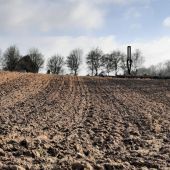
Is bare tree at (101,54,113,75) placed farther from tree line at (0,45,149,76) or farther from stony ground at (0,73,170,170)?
stony ground at (0,73,170,170)

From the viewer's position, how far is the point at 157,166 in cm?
799

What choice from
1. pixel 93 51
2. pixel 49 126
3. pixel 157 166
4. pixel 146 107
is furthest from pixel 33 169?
pixel 93 51

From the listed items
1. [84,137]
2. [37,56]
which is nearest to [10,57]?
[37,56]

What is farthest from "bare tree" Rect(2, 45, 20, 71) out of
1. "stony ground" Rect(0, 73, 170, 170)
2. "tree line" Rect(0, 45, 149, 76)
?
"stony ground" Rect(0, 73, 170, 170)

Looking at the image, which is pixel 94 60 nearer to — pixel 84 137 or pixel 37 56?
pixel 37 56

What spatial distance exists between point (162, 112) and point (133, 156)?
26.4 ft

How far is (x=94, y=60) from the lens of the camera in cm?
10194

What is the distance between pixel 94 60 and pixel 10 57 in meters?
18.6

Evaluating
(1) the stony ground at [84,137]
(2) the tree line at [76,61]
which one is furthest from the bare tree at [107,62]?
(1) the stony ground at [84,137]

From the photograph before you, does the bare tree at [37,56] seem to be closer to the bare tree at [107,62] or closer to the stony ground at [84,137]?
the bare tree at [107,62]

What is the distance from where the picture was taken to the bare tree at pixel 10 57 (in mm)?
92162

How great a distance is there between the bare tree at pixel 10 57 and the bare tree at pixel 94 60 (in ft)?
52.9

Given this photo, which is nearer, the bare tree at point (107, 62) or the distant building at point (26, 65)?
the distant building at point (26, 65)

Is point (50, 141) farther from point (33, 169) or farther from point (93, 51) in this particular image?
point (93, 51)
